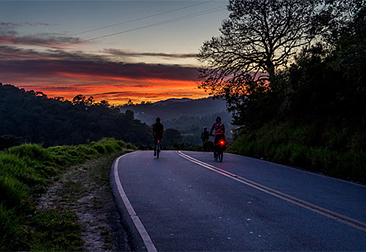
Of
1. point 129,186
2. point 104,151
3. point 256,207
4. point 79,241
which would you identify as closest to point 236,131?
point 104,151

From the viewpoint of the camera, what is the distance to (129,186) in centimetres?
922

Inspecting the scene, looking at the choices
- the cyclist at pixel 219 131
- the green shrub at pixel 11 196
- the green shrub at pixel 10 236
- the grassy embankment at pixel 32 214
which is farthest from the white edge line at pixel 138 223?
the cyclist at pixel 219 131

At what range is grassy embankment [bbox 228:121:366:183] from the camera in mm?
10906

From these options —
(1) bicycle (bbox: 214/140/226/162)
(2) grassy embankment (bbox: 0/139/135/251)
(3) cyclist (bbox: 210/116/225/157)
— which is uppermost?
(3) cyclist (bbox: 210/116/225/157)

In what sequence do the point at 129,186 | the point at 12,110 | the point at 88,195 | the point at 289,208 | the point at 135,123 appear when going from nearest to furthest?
the point at 289,208 < the point at 88,195 < the point at 129,186 < the point at 12,110 < the point at 135,123

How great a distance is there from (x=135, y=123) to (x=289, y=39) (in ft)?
287

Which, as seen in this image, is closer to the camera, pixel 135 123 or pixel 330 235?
pixel 330 235

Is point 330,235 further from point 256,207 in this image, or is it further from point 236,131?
point 236,131

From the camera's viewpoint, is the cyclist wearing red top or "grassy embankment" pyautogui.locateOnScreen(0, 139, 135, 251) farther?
the cyclist wearing red top

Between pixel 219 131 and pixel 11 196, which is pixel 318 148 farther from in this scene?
pixel 11 196

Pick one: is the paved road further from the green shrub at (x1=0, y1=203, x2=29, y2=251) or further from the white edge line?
the green shrub at (x1=0, y1=203, x2=29, y2=251)

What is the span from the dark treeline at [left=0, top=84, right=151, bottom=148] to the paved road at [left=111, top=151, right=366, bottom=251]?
64407 millimetres

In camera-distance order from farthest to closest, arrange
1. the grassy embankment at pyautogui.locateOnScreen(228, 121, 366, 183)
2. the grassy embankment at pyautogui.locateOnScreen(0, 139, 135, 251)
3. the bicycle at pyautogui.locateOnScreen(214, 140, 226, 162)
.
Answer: the bicycle at pyautogui.locateOnScreen(214, 140, 226, 162), the grassy embankment at pyautogui.locateOnScreen(228, 121, 366, 183), the grassy embankment at pyautogui.locateOnScreen(0, 139, 135, 251)

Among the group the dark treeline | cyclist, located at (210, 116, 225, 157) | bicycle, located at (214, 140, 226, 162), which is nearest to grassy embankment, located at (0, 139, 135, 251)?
bicycle, located at (214, 140, 226, 162)
